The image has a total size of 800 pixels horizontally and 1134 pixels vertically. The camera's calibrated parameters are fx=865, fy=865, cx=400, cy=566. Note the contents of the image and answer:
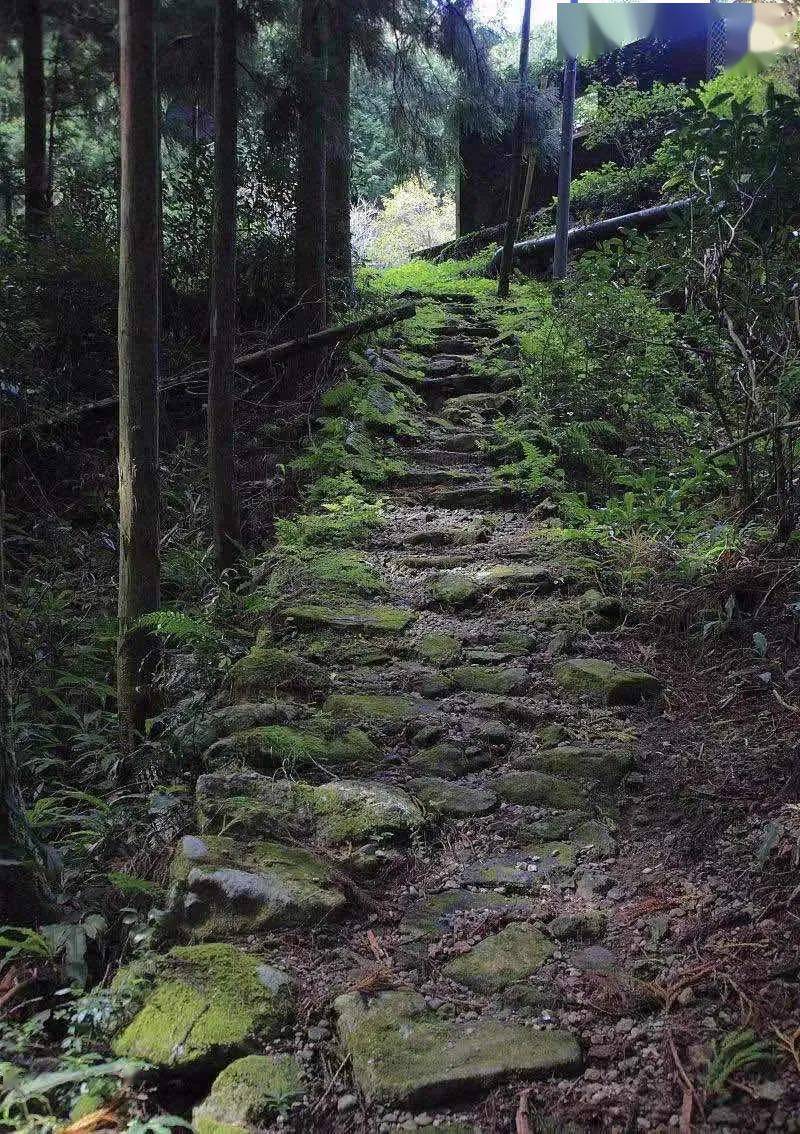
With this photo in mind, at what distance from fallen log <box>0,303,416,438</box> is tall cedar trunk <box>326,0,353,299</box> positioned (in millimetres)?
1155

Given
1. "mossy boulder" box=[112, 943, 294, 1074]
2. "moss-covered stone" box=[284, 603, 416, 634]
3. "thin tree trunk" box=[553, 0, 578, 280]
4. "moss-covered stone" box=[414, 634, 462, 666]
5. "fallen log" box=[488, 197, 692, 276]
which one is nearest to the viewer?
"mossy boulder" box=[112, 943, 294, 1074]

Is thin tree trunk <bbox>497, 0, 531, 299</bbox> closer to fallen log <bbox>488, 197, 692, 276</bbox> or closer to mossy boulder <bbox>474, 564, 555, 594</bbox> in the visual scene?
fallen log <bbox>488, 197, 692, 276</bbox>

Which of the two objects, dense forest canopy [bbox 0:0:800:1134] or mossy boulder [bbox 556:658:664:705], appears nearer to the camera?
dense forest canopy [bbox 0:0:800:1134]

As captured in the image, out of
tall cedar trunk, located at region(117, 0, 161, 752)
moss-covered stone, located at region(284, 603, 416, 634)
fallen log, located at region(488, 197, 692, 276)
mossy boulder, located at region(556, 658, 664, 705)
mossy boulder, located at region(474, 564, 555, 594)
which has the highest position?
fallen log, located at region(488, 197, 692, 276)

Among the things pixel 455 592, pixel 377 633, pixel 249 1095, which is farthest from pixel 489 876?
pixel 455 592

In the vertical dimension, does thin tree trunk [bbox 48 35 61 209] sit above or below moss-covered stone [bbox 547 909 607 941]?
above

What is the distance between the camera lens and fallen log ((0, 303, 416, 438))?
8.01m

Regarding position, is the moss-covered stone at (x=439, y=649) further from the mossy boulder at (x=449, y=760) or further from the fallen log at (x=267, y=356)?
the fallen log at (x=267, y=356)

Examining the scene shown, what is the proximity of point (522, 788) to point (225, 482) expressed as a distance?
11.9 ft

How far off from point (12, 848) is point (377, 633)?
241cm

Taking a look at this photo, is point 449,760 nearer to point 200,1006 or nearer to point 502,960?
point 502,960

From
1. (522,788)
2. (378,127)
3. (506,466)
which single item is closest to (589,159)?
(378,127)

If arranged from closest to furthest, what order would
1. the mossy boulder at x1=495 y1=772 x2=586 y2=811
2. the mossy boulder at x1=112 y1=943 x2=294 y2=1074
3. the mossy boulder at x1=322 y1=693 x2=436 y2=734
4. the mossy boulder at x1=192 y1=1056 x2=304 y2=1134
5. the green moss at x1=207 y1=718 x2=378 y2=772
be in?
the mossy boulder at x1=192 y1=1056 x2=304 y2=1134 < the mossy boulder at x1=112 y1=943 x2=294 y2=1074 < the mossy boulder at x1=495 y1=772 x2=586 y2=811 < the green moss at x1=207 y1=718 x2=378 y2=772 < the mossy boulder at x1=322 y1=693 x2=436 y2=734

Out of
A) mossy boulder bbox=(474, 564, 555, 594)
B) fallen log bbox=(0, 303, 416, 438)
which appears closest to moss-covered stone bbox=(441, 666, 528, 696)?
mossy boulder bbox=(474, 564, 555, 594)
